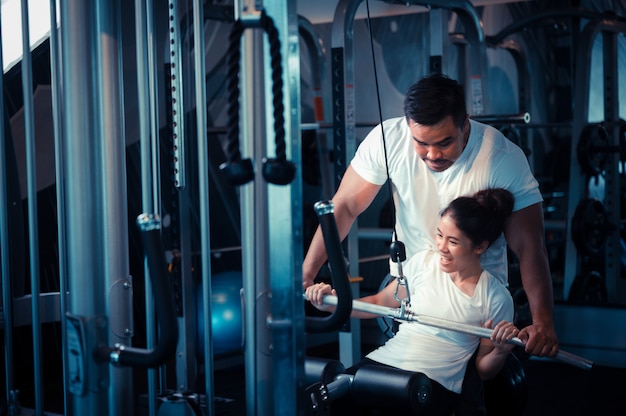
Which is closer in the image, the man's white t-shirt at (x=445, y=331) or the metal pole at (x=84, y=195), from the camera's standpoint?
the metal pole at (x=84, y=195)

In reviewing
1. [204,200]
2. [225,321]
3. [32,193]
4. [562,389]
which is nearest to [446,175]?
[204,200]

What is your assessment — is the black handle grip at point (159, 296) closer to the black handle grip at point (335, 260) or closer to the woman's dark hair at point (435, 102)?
the black handle grip at point (335, 260)

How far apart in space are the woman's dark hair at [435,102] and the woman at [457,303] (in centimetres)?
25

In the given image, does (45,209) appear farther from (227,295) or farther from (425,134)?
(425,134)

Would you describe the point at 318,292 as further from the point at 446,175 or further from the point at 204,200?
the point at 446,175

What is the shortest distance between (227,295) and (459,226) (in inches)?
102

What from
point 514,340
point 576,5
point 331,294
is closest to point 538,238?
point 514,340

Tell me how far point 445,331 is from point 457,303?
9cm

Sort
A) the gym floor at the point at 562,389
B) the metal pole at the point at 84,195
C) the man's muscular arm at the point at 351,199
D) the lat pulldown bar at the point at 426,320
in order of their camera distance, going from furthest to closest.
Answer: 1. the gym floor at the point at 562,389
2. the man's muscular arm at the point at 351,199
3. the lat pulldown bar at the point at 426,320
4. the metal pole at the point at 84,195

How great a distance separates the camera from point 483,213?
232cm

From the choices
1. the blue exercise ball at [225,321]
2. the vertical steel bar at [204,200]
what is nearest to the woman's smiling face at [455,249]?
the vertical steel bar at [204,200]

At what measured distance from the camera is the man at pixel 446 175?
7.59 feet

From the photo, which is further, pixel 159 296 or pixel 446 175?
pixel 446 175

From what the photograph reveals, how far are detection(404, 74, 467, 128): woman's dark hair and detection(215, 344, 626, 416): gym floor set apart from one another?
168 cm
